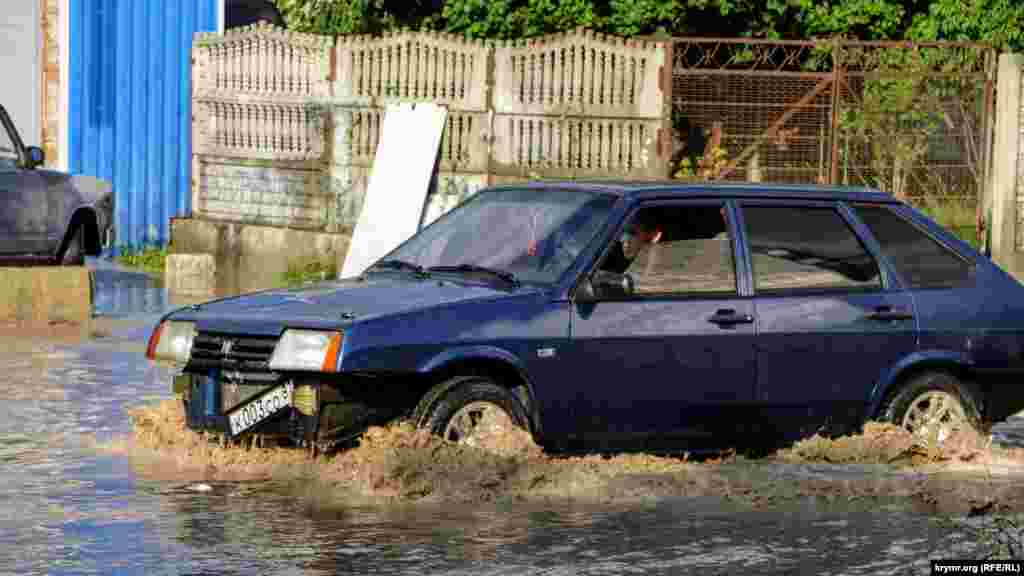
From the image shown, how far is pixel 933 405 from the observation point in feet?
36.5

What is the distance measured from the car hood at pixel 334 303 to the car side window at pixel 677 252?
566mm

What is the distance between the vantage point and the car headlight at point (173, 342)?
10484mm

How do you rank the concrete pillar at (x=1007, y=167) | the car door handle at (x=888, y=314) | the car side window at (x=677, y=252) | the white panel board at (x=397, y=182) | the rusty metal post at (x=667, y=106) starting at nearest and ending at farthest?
the car side window at (x=677, y=252)
the car door handle at (x=888, y=314)
the rusty metal post at (x=667, y=106)
the concrete pillar at (x=1007, y=167)
the white panel board at (x=397, y=182)

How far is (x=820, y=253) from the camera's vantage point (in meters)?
11.1

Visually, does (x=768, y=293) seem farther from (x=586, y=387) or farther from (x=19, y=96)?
(x=19, y=96)

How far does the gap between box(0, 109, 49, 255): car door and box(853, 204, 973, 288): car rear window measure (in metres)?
9.57

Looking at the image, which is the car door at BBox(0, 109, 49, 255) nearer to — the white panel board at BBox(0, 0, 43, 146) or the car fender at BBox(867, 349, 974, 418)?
the white panel board at BBox(0, 0, 43, 146)

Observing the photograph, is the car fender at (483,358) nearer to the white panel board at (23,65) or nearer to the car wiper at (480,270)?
the car wiper at (480,270)

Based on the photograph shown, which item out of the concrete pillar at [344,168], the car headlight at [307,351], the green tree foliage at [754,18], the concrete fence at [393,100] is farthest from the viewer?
the green tree foliage at [754,18]

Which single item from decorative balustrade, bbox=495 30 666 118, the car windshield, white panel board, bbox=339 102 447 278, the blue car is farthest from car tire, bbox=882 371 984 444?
white panel board, bbox=339 102 447 278

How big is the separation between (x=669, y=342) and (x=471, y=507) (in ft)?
4.51

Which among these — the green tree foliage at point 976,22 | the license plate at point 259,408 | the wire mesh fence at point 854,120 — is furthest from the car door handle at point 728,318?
the green tree foliage at point 976,22

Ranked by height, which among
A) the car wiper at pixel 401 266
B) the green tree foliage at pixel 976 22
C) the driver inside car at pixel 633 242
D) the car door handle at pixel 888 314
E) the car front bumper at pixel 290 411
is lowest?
the car front bumper at pixel 290 411

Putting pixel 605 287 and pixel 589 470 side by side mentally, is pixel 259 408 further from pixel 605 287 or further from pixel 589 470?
pixel 605 287
